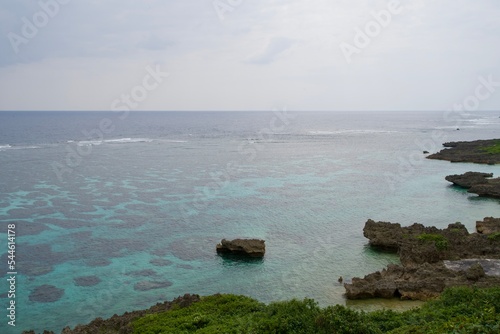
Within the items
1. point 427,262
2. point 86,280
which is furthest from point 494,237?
point 86,280

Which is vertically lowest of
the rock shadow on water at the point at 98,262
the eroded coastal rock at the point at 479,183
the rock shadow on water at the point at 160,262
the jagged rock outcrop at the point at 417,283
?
the jagged rock outcrop at the point at 417,283

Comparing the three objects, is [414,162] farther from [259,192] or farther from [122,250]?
[122,250]

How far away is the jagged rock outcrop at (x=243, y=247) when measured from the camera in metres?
37.0

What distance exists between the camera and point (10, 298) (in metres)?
29.3

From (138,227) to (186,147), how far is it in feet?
251

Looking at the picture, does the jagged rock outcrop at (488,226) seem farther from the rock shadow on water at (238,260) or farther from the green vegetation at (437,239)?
the rock shadow on water at (238,260)

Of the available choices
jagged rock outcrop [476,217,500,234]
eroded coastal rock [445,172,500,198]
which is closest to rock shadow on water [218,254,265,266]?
jagged rock outcrop [476,217,500,234]

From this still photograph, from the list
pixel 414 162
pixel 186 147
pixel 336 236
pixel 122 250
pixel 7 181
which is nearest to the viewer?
pixel 122 250

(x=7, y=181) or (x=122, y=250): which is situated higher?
(x=7, y=181)

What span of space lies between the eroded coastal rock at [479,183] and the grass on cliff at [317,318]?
40284mm

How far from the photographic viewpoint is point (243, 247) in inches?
1463

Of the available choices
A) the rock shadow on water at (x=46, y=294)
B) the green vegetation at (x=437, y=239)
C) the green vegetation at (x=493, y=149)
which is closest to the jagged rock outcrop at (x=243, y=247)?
the rock shadow on water at (x=46, y=294)

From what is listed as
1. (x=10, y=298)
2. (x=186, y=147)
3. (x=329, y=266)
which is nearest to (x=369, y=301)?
(x=329, y=266)

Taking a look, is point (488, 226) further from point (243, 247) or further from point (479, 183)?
point (243, 247)
